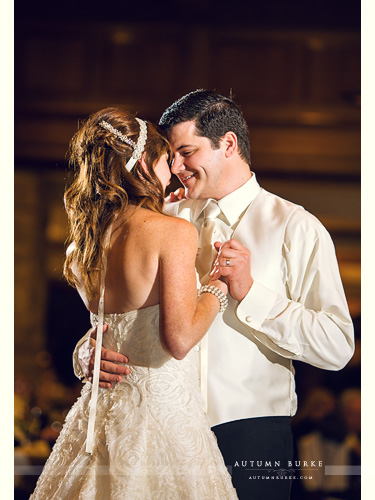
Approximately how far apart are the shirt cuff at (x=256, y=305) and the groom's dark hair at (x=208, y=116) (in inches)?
21.8

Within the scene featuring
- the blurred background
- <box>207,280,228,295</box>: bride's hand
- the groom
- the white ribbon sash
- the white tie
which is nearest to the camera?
the white ribbon sash

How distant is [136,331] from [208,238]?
0.56m

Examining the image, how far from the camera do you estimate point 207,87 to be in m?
2.97

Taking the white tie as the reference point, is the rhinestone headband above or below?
above

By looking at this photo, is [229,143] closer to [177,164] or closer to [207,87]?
[177,164]

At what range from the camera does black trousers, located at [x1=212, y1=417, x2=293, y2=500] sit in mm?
2461

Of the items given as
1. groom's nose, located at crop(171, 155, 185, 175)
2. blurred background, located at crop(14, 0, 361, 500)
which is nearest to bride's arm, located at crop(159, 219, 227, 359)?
groom's nose, located at crop(171, 155, 185, 175)

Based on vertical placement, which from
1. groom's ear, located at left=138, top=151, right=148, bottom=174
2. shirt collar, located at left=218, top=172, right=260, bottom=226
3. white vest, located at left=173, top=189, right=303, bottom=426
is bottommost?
white vest, located at left=173, top=189, right=303, bottom=426

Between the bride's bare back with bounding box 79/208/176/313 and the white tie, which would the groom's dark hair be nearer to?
the white tie

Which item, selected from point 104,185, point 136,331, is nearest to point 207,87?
point 104,185

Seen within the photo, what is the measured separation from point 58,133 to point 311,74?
3.68 ft

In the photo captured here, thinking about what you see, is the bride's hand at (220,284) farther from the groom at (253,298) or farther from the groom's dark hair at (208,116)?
the groom's dark hair at (208,116)

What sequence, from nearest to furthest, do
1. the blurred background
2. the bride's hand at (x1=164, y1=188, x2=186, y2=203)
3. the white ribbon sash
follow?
the white ribbon sash
the bride's hand at (x1=164, y1=188, x2=186, y2=203)
the blurred background

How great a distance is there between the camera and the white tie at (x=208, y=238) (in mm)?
2547
